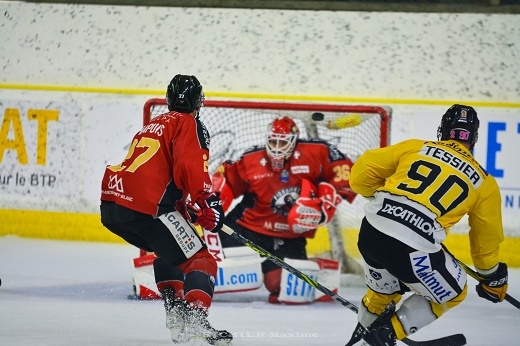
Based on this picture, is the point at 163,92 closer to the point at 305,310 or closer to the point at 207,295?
the point at 305,310

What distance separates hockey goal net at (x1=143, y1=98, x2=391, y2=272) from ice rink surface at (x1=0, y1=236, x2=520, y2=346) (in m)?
0.38

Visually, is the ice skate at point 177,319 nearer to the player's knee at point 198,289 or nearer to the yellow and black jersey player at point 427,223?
the player's knee at point 198,289

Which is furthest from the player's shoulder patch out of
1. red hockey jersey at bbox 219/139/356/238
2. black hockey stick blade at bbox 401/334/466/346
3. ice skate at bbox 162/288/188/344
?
red hockey jersey at bbox 219/139/356/238

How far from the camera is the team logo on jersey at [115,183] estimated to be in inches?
131

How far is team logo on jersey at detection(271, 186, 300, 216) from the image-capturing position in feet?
16.6

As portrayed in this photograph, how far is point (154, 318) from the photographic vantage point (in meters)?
4.12

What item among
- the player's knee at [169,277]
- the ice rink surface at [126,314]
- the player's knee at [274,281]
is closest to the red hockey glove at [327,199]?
the player's knee at [274,281]

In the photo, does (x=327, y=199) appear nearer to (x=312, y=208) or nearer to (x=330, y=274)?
(x=312, y=208)

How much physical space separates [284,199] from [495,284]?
6.71 ft

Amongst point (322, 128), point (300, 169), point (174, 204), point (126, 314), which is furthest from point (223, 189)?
point (174, 204)

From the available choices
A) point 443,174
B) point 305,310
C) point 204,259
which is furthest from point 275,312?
point 443,174

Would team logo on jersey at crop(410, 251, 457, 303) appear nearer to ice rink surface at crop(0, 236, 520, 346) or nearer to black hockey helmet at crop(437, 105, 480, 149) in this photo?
black hockey helmet at crop(437, 105, 480, 149)

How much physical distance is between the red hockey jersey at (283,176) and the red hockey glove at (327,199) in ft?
0.29

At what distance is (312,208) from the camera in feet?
15.9
